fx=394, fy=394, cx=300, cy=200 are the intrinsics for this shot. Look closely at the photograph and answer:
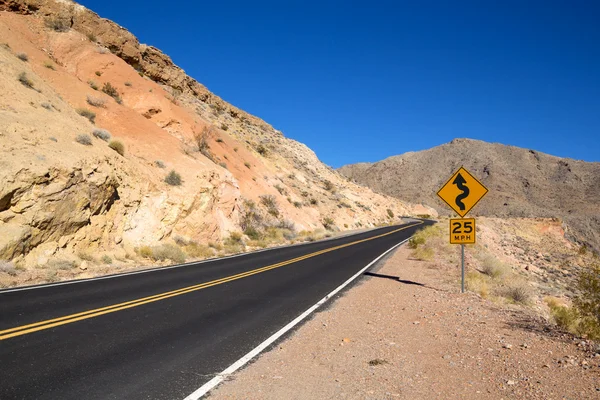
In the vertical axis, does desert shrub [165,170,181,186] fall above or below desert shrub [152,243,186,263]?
above

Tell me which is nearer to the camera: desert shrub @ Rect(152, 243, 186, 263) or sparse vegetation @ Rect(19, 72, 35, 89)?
desert shrub @ Rect(152, 243, 186, 263)

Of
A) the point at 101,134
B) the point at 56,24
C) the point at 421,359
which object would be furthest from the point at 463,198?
the point at 56,24

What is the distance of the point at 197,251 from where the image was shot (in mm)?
18688

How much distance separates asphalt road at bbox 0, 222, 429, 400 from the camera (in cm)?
450

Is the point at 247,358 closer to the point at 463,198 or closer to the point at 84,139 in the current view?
the point at 463,198

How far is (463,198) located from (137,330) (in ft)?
27.0

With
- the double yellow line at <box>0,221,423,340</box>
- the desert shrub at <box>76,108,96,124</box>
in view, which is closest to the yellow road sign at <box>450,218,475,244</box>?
the double yellow line at <box>0,221,423,340</box>

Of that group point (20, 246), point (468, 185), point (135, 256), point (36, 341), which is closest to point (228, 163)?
point (135, 256)

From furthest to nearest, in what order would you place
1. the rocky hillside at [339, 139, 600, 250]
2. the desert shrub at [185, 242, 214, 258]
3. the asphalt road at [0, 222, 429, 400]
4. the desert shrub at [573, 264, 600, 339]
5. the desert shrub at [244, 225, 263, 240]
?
the rocky hillside at [339, 139, 600, 250] < the desert shrub at [244, 225, 263, 240] < the desert shrub at [185, 242, 214, 258] < the desert shrub at [573, 264, 600, 339] < the asphalt road at [0, 222, 429, 400]

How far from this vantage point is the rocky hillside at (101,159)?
13.6 meters

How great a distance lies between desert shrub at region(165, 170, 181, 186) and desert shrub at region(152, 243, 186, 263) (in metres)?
4.95

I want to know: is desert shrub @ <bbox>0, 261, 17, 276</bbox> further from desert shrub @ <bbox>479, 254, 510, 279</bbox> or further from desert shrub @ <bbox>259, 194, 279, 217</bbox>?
desert shrub @ <bbox>259, 194, 279, 217</bbox>

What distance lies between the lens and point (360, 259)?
59.2ft

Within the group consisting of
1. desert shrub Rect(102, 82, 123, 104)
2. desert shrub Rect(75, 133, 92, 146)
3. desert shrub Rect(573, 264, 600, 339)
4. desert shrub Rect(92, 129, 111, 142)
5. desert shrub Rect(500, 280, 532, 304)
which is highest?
desert shrub Rect(102, 82, 123, 104)
